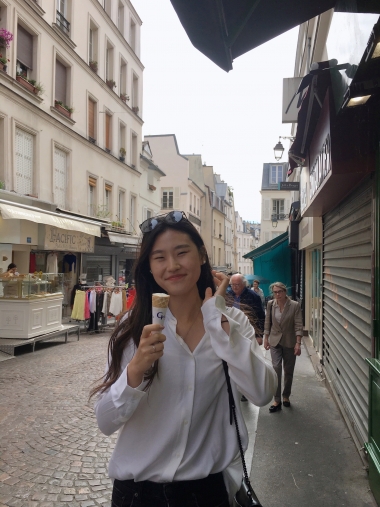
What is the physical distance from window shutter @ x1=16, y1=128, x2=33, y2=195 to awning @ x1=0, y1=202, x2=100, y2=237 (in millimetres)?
2397

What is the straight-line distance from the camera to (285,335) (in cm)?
616

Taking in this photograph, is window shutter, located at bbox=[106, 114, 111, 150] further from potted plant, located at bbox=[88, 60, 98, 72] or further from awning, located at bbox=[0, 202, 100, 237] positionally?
awning, located at bbox=[0, 202, 100, 237]

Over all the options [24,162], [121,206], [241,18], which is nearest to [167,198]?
[121,206]

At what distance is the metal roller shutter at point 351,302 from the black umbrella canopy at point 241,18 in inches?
79.0

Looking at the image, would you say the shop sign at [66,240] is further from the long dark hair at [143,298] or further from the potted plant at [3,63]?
the long dark hair at [143,298]

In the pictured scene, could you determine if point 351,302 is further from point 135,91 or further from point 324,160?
point 135,91

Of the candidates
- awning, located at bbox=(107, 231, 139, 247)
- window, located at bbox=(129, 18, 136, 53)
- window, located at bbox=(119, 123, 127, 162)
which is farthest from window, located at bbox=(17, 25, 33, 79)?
window, located at bbox=(129, 18, 136, 53)

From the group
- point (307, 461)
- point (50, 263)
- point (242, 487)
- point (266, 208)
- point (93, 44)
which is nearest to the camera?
point (242, 487)

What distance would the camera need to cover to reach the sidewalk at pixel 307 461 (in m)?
3.68

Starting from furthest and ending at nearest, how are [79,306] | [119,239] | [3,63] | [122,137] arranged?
1. [122,137]
2. [119,239]
3. [79,306]
4. [3,63]

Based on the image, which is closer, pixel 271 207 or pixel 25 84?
pixel 25 84

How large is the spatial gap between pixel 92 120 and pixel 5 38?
7752 millimetres

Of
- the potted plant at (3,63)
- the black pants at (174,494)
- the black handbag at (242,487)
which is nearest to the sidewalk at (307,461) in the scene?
the black handbag at (242,487)

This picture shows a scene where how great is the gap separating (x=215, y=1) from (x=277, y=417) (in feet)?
16.5
